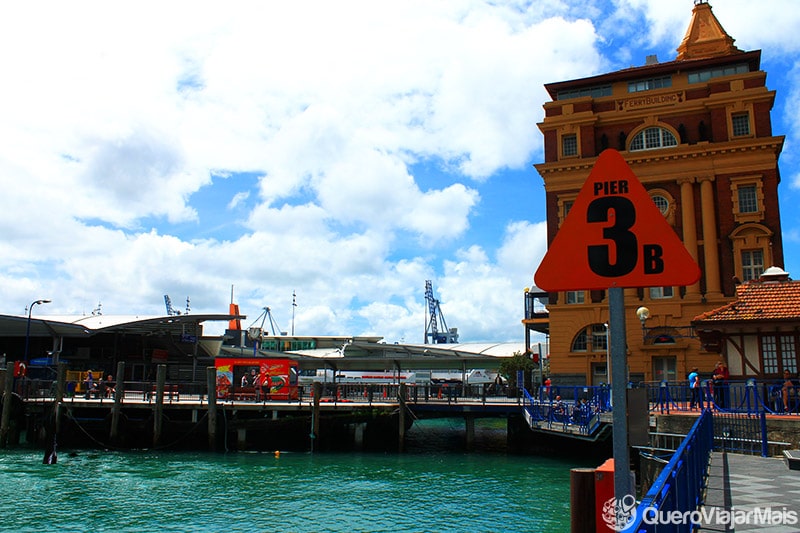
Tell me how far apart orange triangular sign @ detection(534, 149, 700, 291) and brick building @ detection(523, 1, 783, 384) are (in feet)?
117

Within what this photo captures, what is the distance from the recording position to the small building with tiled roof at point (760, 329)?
71.7ft

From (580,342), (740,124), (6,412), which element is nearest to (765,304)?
(580,342)

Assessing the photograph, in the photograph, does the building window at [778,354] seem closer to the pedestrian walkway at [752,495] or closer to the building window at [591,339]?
the pedestrian walkway at [752,495]

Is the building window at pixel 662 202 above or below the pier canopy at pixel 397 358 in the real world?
above

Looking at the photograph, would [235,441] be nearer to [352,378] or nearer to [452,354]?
[352,378]

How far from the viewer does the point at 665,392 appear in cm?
2255

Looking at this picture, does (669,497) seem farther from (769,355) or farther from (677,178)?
(677,178)

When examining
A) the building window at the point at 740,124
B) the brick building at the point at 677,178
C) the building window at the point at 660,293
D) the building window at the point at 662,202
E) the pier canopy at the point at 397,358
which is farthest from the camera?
the pier canopy at the point at 397,358

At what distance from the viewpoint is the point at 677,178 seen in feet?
135

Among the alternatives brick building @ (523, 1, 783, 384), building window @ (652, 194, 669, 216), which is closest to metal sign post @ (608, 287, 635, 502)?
brick building @ (523, 1, 783, 384)

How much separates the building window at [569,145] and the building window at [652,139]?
3625 mm

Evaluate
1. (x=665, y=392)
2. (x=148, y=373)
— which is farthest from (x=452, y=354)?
(x=665, y=392)

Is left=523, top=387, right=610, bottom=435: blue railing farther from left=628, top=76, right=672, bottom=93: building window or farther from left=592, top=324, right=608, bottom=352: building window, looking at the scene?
left=628, top=76, right=672, bottom=93: building window

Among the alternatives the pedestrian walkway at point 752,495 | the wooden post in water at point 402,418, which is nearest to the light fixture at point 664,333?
the wooden post in water at point 402,418
